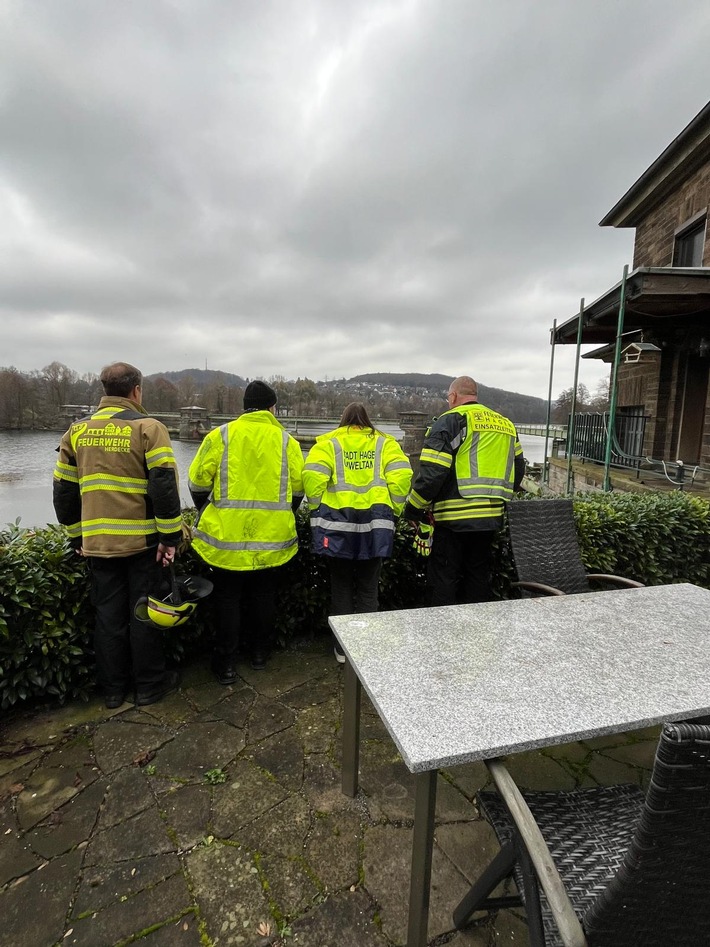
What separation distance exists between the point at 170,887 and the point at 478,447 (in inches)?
105

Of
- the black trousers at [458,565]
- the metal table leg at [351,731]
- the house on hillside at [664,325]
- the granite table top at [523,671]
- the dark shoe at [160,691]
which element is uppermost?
the house on hillside at [664,325]

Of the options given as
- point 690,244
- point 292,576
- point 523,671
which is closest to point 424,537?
point 292,576

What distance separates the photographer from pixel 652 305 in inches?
287

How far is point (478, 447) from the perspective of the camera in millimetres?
3055

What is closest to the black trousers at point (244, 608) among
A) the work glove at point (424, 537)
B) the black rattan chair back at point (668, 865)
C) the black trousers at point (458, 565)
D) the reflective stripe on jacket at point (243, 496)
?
the reflective stripe on jacket at point (243, 496)

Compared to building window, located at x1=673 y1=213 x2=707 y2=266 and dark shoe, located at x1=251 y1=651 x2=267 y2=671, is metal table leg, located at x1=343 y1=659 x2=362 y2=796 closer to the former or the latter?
dark shoe, located at x1=251 y1=651 x2=267 y2=671

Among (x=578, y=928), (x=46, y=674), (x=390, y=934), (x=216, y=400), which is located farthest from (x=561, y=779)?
(x=216, y=400)

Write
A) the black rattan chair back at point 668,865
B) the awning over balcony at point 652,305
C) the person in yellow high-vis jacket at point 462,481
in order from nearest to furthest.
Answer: the black rattan chair back at point 668,865 → the person in yellow high-vis jacket at point 462,481 → the awning over balcony at point 652,305

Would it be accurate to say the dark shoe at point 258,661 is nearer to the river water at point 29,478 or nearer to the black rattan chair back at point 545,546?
the river water at point 29,478

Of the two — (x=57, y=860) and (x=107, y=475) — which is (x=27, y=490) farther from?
(x=57, y=860)

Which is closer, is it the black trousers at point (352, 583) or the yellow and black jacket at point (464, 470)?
the yellow and black jacket at point (464, 470)

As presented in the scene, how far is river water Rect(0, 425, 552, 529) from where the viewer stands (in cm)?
300

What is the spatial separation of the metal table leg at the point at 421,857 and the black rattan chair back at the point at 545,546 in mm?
1964

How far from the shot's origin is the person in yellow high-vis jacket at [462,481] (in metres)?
3.02
